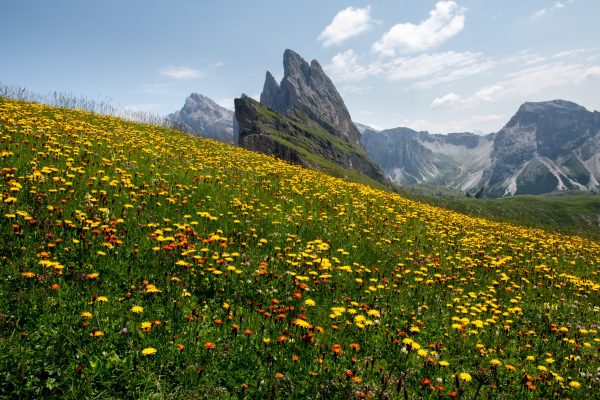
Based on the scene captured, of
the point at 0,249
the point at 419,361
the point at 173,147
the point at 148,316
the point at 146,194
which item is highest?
the point at 173,147

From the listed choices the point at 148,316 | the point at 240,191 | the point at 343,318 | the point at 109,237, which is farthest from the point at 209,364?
the point at 240,191

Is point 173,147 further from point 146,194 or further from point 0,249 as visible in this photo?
point 0,249

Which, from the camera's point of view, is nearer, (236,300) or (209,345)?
(209,345)

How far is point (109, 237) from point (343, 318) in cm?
472

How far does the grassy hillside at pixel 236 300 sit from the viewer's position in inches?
202

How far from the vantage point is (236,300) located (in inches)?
287

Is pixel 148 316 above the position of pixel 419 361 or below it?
above

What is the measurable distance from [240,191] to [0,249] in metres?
7.37

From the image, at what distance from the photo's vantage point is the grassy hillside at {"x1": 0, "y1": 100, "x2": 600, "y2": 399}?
5141 millimetres

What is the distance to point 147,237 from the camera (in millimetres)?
8062

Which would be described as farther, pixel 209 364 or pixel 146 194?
pixel 146 194

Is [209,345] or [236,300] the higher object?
[209,345]

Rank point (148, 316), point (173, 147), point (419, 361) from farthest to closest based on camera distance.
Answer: point (173, 147), point (419, 361), point (148, 316)

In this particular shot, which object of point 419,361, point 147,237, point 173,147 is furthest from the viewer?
point 173,147
